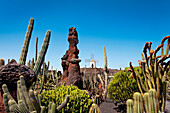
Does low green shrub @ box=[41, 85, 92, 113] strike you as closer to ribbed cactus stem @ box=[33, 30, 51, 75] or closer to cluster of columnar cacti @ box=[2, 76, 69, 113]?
cluster of columnar cacti @ box=[2, 76, 69, 113]

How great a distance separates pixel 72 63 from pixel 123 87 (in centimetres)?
546

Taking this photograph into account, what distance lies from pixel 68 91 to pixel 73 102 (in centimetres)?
43

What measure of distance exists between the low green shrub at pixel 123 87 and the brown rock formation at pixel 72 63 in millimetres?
4160

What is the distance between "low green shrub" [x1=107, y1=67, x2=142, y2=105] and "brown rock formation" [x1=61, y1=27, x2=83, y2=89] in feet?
13.6

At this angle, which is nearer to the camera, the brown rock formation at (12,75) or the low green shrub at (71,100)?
the brown rock formation at (12,75)

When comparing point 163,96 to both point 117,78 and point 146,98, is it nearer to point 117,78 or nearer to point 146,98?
point 146,98

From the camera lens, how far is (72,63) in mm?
10312

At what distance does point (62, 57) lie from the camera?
1173 centimetres

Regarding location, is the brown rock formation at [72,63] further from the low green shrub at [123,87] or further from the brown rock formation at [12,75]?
the brown rock formation at [12,75]

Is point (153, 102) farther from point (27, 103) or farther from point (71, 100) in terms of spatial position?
point (27, 103)

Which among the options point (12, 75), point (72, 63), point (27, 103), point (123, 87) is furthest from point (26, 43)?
point (72, 63)

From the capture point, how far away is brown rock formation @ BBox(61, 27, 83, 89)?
9821 millimetres

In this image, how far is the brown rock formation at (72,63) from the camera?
9.82 metres

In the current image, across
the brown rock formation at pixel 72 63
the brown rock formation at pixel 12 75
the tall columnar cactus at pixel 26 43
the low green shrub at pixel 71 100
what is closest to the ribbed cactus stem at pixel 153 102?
the low green shrub at pixel 71 100
